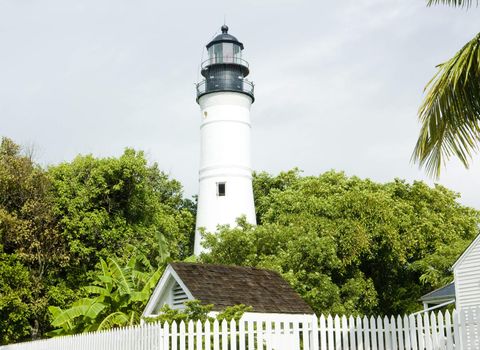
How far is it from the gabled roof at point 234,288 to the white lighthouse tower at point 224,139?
1562cm

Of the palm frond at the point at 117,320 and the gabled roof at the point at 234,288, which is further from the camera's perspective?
the palm frond at the point at 117,320

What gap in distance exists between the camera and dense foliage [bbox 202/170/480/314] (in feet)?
92.1

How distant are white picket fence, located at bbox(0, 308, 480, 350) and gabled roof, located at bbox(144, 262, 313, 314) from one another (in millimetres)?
2866

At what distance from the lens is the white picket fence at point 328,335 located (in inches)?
466

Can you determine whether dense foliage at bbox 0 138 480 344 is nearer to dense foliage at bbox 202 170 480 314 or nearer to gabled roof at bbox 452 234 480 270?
dense foliage at bbox 202 170 480 314

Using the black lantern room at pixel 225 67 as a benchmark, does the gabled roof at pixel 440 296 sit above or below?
below

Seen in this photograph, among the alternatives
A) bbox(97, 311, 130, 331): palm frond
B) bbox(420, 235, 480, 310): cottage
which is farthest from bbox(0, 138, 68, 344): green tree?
bbox(420, 235, 480, 310): cottage

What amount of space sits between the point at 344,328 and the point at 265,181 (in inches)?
1119

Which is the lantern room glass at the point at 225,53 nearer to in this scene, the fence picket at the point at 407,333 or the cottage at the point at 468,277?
the cottage at the point at 468,277

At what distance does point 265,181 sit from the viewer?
41156mm

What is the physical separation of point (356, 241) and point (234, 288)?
13708 millimetres

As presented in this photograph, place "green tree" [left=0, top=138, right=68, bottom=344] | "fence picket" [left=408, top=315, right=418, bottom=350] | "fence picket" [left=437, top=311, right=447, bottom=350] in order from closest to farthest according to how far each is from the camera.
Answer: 1. "fence picket" [left=437, top=311, right=447, bottom=350]
2. "fence picket" [left=408, top=315, right=418, bottom=350]
3. "green tree" [left=0, top=138, right=68, bottom=344]

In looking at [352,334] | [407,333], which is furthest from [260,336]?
[407,333]

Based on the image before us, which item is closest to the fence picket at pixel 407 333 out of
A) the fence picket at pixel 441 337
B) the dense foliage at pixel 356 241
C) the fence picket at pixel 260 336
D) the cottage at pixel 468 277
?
the fence picket at pixel 441 337
